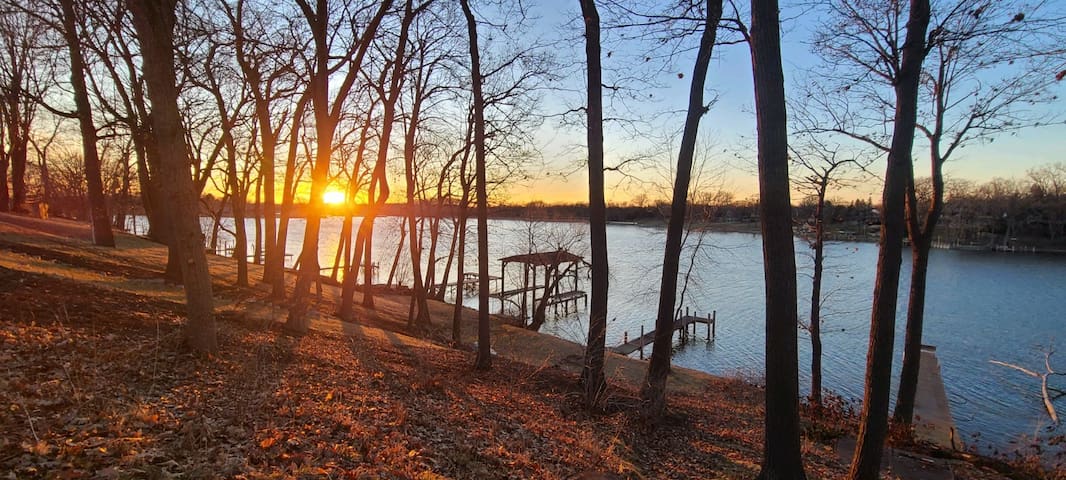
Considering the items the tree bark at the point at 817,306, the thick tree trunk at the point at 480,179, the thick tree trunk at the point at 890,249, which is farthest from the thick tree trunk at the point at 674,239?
the tree bark at the point at 817,306

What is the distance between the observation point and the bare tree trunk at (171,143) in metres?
5.52

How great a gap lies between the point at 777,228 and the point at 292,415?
500cm

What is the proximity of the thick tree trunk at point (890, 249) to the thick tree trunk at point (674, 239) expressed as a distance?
Answer: 2.48m

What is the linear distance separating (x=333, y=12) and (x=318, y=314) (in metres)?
8.16

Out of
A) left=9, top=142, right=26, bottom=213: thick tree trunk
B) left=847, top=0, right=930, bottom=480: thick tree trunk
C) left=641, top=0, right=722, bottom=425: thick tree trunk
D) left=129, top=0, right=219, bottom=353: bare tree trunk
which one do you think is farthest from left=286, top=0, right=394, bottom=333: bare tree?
left=9, top=142, right=26, bottom=213: thick tree trunk

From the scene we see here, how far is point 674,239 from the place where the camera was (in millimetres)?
7988

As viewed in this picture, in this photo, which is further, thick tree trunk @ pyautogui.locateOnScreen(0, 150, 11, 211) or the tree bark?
thick tree trunk @ pyautogui.locateOnScreen(0, 150, 11, 211)

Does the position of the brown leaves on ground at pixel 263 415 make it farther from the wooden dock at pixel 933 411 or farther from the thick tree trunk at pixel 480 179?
the wooden dock at pixel 933 411

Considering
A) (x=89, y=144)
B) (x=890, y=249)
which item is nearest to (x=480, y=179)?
(x=890, y=249)

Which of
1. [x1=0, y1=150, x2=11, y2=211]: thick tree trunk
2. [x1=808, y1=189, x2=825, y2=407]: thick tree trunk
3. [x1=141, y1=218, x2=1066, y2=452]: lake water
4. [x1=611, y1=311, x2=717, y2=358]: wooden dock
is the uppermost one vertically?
[x1=0, y1=150, x2=11, y2=211]: thick tree trunk

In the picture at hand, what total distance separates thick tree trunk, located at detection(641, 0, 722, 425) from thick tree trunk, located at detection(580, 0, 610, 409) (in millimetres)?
786

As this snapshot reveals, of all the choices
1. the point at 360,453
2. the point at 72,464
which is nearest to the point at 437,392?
the point at 360,453

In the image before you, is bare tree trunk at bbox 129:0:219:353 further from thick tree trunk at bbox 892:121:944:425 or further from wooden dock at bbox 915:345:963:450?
wooden dock at bbox 915:345:963:450

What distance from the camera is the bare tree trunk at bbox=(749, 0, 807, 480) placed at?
478 centimetres
